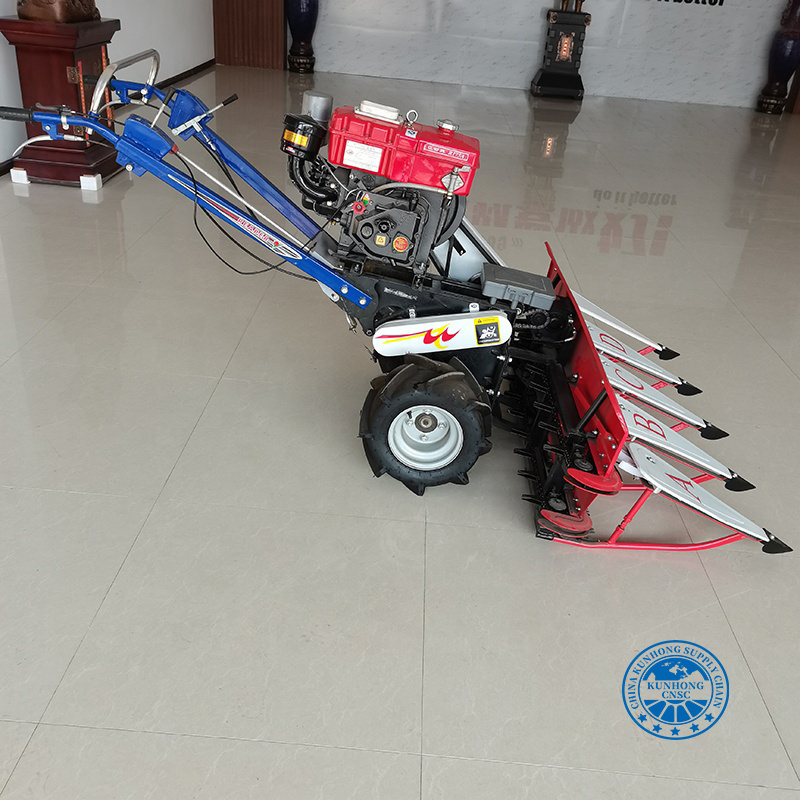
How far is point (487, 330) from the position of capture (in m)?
2.50

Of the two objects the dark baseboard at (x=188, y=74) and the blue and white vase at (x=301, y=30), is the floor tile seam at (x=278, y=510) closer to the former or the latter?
the dark baseboard at (x=188, y=74)

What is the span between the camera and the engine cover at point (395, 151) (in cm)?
240

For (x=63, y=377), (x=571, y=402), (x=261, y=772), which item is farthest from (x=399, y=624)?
(x=63, y=377)

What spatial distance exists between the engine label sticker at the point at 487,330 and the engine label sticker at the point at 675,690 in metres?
1.02

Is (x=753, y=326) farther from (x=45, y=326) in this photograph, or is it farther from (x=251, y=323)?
(x=45, y=326)

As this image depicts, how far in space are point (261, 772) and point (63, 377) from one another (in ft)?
6.04

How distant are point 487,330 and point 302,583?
38.4 inches

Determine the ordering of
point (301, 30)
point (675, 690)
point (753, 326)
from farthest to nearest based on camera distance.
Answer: point (301, 30), point (753, 326), point (675, 690)

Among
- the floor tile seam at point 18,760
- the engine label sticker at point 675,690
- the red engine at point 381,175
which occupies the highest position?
the red engine at point 381,175

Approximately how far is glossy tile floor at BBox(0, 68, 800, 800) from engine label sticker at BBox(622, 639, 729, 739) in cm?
3

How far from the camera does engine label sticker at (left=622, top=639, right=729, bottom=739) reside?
1.83 metres

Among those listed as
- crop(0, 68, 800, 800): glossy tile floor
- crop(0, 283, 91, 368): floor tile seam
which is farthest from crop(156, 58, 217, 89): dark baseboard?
crop(0, 283, 91, 368): floor tile seam

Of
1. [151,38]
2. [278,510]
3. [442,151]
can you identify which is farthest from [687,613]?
[151,38]

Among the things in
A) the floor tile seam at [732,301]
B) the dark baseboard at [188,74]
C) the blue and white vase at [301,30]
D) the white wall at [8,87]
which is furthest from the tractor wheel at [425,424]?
the blue and white vase at [301,30]
